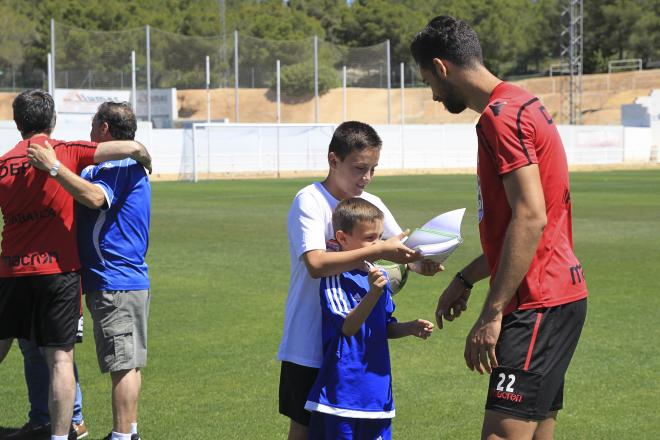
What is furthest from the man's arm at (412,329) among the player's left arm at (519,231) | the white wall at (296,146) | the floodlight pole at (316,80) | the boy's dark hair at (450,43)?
the floodlight pole at (316,80)

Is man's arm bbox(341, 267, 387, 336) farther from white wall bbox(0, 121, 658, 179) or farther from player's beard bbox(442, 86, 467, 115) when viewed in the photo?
white wall bbox(0, 121, 658, 179)

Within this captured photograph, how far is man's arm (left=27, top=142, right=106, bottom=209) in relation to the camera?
16.7ft

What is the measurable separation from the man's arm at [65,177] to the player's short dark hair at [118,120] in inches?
18.6

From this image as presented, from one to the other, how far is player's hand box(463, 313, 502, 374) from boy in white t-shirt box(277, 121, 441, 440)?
0.50 meters


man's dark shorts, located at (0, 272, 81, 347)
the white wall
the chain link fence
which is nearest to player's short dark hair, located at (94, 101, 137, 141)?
man's dark shorts, located at (0, 272, 81, 347)

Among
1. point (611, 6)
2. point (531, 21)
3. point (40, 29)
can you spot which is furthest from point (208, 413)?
point (531, 21)

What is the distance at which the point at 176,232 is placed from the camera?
19.2m

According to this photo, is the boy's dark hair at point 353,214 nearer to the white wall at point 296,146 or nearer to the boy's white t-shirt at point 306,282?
the boy's white t-shirt at point 306,282

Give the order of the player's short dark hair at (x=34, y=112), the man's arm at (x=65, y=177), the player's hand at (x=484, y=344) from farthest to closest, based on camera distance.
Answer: the player's short dark hair at (x=34, y=112) → the man's arm at (x=65, y=177) → the player's hand at (x=484, y=344)

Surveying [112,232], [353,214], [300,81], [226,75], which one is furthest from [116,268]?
[226,75]

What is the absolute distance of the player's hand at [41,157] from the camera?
16.7ft

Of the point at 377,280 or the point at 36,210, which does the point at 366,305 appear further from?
the point at 36,210

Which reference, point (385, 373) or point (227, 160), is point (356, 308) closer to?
point (385, 373)

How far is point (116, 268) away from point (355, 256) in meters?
2.04
